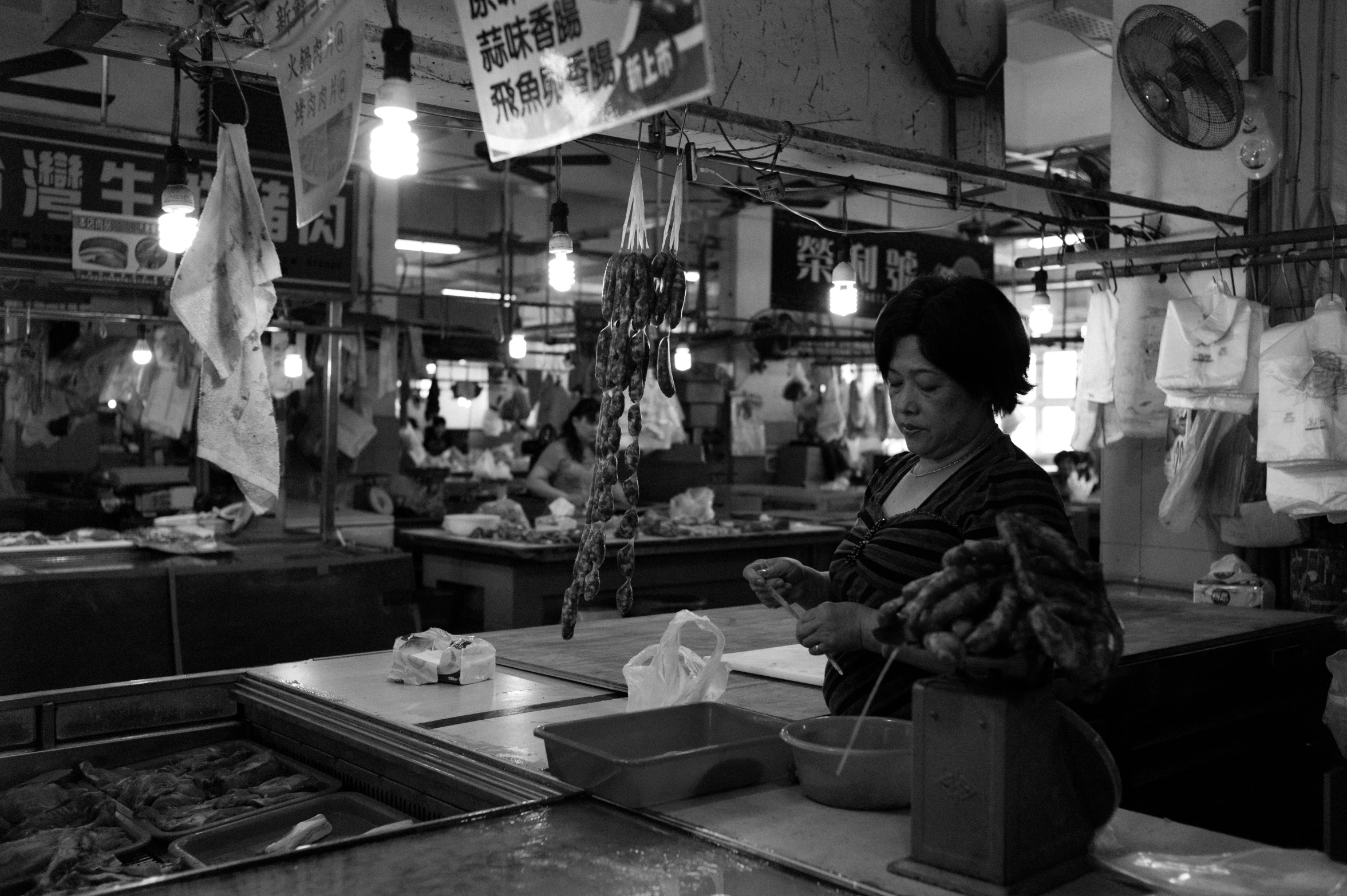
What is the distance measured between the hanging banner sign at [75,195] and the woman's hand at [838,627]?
182 inches

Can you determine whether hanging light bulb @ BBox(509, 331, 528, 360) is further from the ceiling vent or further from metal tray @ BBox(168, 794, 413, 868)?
metal tray @ BBox(168, 794, 413, 868)

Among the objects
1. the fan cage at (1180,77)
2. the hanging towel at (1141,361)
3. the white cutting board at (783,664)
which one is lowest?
the white cutting board at (783,664)

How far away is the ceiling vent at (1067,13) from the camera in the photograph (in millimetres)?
8984

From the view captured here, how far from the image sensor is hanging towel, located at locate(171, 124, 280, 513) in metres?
3.44

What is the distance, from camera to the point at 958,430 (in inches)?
95.3

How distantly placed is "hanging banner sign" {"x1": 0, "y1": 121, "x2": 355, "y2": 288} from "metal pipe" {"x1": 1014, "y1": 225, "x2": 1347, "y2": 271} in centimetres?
407

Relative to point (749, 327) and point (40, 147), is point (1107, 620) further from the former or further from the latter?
point (749, 327)

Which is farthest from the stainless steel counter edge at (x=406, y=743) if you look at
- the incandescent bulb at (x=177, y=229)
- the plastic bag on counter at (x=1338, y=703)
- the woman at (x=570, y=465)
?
the woman at (x=570, y=465)

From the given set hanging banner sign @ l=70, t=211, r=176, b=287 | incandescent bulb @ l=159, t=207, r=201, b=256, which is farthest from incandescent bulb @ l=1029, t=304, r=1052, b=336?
incandescent bulb @ l=159, t=207, r=201, b=256

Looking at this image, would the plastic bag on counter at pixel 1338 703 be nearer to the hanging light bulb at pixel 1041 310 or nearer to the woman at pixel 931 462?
the woman at pixel 931 462

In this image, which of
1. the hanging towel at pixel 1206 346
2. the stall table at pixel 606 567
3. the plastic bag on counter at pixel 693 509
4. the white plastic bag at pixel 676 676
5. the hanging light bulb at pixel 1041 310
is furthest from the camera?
the plastic bag on counter at pixel 693 509

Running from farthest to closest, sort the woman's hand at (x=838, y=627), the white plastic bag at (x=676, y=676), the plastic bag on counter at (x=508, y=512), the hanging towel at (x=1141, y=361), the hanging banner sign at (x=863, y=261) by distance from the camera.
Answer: the hanging banner sign at (x=863, y=261), the plastic bag on counter at (x=508, y=512), the hanging towel at (x=1141, y=361), the white plastic bag at (x=676, y=676), the woman's hand at (x=838, y=627)

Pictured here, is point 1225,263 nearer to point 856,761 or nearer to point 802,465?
point 856,761

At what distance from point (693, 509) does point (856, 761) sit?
700cm
